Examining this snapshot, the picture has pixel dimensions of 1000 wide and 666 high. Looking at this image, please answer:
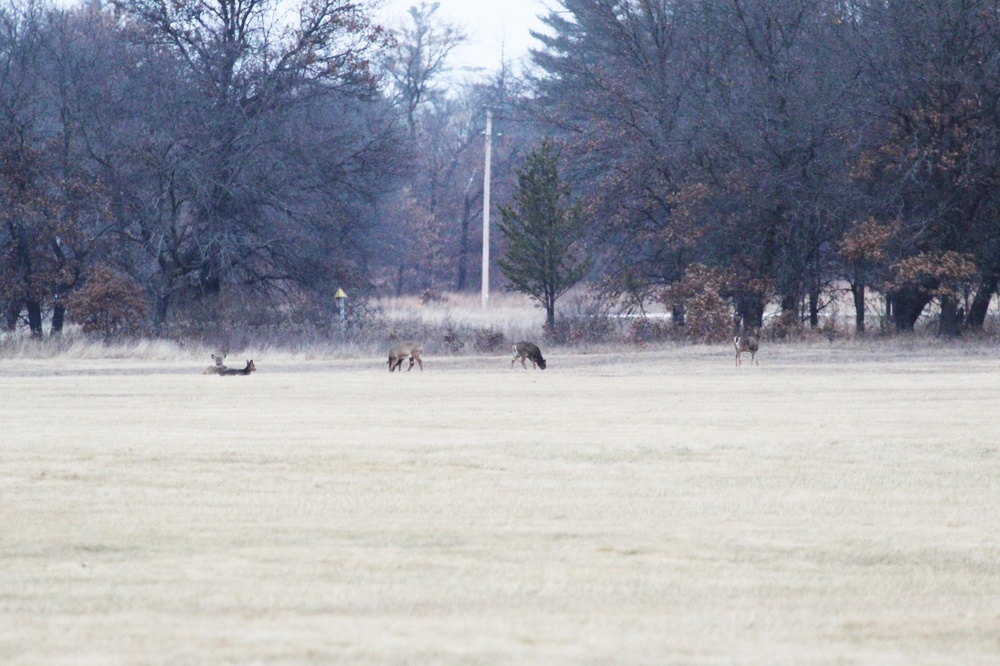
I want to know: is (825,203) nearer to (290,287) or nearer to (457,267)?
(290,287)

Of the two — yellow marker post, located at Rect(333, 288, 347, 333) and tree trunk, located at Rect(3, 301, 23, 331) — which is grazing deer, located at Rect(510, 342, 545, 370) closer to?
yellow marker post, located at Rect(333, 288, 347, 333)

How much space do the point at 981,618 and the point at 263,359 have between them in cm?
2689

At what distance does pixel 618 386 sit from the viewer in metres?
24.5

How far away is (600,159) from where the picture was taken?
1674 inches

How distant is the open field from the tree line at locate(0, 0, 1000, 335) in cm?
1739

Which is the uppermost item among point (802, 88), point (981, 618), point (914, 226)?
point (802, 88)

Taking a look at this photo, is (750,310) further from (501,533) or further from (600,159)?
(501,533)

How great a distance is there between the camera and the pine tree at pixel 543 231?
40.2 metres

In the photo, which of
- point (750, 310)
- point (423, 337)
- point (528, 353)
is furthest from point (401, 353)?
point (750, 310)

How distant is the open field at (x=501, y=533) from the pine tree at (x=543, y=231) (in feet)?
66.9

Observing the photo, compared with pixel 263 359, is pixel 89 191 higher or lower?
higher

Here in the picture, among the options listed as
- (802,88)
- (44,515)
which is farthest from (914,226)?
(44,515)

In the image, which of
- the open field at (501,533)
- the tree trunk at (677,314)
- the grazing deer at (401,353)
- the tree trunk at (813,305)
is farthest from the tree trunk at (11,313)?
the tree trunk at (813,305)

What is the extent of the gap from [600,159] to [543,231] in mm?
3542
